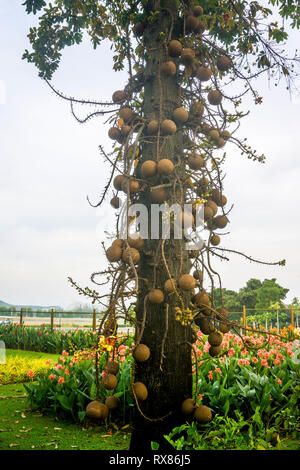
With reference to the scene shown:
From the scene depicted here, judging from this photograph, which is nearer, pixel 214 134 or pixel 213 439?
pixel 213 439

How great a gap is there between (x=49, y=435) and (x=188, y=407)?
184 centimetres

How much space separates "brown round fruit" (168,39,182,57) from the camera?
3090mm

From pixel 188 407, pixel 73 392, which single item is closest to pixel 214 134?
pixel 188 407

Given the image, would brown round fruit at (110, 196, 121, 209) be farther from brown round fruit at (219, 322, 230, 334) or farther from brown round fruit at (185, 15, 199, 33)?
brown round fruit at (185, 15, 199, 33)

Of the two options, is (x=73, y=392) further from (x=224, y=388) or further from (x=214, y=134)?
(x=214, y=134)

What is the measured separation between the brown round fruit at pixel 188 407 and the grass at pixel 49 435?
3.10 feet

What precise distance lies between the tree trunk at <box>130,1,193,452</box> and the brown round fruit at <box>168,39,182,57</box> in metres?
0.17

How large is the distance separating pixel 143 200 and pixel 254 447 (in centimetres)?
210

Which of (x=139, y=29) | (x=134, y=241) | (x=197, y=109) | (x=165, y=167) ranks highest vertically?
(x=139, y=29)

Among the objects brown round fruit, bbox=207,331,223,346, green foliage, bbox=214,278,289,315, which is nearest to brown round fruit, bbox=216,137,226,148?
brown round fruit, bbox=207,331,223,346

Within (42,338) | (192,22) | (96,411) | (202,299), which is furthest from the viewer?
(42,338)

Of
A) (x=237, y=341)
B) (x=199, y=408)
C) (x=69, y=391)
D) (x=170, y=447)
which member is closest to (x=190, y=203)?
(x=199, y=408)

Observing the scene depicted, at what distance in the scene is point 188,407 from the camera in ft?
9.11
